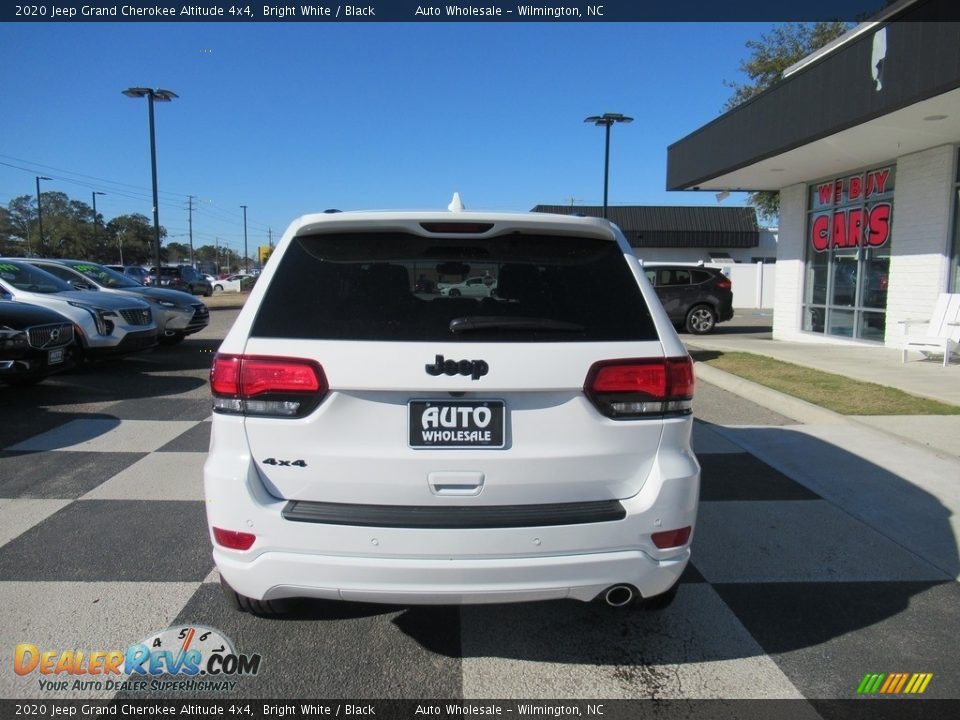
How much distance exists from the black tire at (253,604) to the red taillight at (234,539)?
0.28 meters

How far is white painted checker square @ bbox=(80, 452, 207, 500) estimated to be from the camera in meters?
4.82

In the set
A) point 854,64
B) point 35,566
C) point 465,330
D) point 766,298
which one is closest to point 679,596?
point 465,330

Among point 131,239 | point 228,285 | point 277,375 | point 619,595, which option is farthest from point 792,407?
point 131,239

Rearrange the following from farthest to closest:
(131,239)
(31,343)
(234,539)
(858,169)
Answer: (131,239) < (858,169) < (31,343) < (234,539)

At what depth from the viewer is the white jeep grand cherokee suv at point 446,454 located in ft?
7.84

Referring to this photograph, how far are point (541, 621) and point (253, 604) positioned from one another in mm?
1290

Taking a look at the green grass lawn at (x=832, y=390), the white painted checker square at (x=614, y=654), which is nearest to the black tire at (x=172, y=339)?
the green grass lawn at (x=832, y=390)

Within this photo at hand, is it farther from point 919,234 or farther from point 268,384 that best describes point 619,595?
point 919,234

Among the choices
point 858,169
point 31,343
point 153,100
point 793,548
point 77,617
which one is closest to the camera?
point 77,617

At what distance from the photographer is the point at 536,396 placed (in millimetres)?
2451

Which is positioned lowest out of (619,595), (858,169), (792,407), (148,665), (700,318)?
(148,665)

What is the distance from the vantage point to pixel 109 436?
6438 millimetres

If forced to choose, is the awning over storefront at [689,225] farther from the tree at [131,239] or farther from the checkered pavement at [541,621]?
the tree at [131,239]

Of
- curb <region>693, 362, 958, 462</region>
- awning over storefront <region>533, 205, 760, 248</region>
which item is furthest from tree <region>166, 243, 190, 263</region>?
curb <region>693, 362, 958, 462</region>
